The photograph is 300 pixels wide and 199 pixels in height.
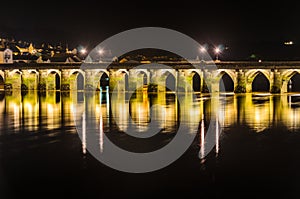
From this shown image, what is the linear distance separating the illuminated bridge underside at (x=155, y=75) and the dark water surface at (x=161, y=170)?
24.6 meters

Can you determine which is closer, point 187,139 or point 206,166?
point 206,166

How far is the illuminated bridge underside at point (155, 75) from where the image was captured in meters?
55.4

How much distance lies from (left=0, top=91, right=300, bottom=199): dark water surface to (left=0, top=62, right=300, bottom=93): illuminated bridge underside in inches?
970

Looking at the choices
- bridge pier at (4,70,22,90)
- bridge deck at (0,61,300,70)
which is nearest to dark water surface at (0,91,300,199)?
bridge deck at (0,61,300,70)

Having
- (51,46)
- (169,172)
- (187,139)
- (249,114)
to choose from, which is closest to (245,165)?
(169,172)

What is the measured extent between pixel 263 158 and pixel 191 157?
2637mm

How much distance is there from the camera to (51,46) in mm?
130125

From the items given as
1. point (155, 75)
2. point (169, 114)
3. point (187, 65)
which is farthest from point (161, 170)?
point (155, 75)

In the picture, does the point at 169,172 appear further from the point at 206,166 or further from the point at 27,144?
the point at 27,144

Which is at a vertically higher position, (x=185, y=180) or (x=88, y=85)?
(x=88, y=85)

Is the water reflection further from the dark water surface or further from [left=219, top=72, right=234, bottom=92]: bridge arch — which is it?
[left=219, top=72, right=234, bottom=92]: bridge arch

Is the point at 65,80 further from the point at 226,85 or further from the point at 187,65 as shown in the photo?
the point at 226,85

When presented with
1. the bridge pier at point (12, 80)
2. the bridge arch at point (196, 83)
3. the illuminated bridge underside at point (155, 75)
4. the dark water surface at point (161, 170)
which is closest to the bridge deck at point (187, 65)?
the illuminated bridge underside at point (155, 75)

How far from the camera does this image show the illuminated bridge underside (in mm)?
55438
